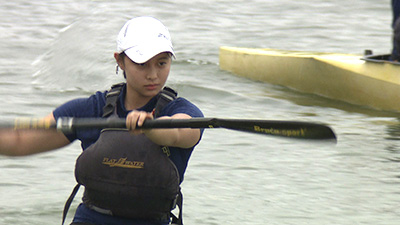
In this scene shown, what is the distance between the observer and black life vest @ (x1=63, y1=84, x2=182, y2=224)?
3.02 m

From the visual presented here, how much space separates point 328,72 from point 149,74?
280 inches

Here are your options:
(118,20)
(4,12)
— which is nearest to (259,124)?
(118,20)

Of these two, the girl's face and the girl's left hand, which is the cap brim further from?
the girl's left hand

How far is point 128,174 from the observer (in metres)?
3.04

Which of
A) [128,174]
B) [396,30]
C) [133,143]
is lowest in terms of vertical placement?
[396,30]

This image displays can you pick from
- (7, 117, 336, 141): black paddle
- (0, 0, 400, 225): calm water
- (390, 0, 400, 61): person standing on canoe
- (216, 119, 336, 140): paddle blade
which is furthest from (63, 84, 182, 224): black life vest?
(390, 0, 400, 61): person standing on canoe

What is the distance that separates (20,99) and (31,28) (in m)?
5.73

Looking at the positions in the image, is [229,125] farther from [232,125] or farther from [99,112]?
[99,112]

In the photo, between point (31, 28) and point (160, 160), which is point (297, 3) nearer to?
point (31, 28)

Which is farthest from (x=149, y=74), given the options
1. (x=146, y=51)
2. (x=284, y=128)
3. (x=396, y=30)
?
(x=396, y=30)

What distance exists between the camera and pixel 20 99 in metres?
9.48

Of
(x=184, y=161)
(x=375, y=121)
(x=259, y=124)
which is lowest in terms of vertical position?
(x=375, y=121)

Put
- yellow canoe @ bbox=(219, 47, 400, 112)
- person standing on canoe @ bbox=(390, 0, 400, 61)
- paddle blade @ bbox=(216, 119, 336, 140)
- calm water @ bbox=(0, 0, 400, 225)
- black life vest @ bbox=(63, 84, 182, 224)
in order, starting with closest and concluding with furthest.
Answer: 1. paddle blade @ bbox=(216, 119, 336, 140)
2. black life vest @ bbox=(63, 84, 182, 224)
3. calm water @ bbox=(0, 0, 400, 225)
4. person standing on canoe @ bbox=(390, 0, 400, 61)
5. yellow canoe @ bbox=(219, 47, 400, 112)

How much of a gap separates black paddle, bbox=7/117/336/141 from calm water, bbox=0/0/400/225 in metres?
0.08
